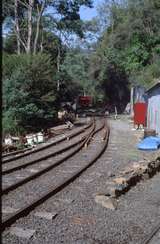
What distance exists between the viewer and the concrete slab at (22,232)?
8.33 meters

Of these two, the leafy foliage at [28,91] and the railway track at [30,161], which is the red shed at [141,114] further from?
the railway track at [30,161]

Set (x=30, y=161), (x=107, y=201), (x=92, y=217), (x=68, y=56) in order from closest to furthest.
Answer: (x=92, y=217)
(x=107, y=201)
(x=30, y=161)
(x=68, y=56)

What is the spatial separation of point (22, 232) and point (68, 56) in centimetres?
7259

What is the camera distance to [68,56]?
80125 millimetres

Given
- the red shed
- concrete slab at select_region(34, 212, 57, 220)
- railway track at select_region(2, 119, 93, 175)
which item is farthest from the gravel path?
the red shed

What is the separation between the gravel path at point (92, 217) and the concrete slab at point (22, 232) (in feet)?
0.21

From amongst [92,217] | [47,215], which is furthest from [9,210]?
[92,217]

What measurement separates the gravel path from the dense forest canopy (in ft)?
56.4

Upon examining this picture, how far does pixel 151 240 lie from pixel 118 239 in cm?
53

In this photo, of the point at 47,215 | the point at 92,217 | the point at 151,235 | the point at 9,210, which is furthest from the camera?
the point at 9,210

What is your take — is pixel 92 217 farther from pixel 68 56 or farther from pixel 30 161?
pixel 68 56

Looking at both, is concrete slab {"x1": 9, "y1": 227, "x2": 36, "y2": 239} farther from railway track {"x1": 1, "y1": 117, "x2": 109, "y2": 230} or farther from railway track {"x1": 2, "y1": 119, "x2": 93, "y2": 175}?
railway track {"x1": 2, "y1": 119, "x2": 93, "y2": 175}

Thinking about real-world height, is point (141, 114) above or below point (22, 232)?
above

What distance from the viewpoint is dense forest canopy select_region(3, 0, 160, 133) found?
33.5 metres
